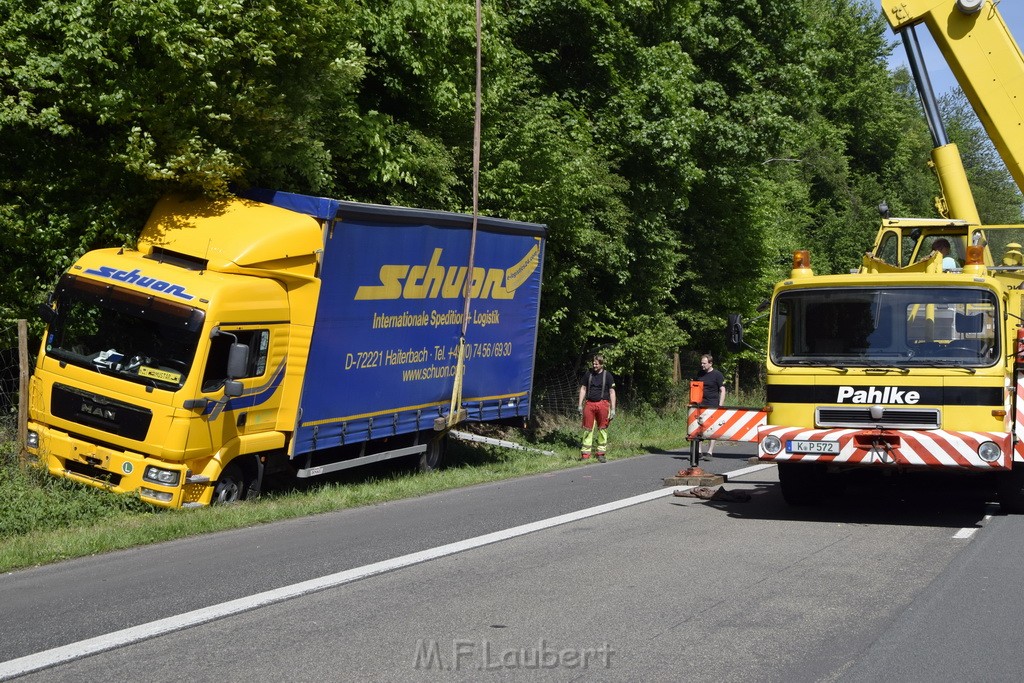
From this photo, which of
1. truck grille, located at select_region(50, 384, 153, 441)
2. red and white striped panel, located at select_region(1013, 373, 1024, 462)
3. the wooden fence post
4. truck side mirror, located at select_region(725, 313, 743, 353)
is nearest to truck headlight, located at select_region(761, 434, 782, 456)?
truck side mirror, located at select_region(725, 313, 743, 353)

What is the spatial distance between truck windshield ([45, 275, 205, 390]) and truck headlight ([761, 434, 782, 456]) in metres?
5.79

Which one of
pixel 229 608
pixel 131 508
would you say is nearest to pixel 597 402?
pixel 131 508

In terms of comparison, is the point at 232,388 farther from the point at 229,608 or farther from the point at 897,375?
the point at 897,375

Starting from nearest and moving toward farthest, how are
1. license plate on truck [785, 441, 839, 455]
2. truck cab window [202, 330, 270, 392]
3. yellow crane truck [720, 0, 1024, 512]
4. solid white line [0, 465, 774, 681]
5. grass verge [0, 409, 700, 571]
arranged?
solid white line [0, 465, 774, 681] < grass verge [0, 409, 700, 571] < yellow crane truck [720, 0, 1024, 512] < license plate on truck [785, 441, 839, 455] < truck cab window [202, 330, 270, 392]

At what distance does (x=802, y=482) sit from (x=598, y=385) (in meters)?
6.97

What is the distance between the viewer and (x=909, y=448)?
35.3 ft

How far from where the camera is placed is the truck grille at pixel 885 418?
10.9 m

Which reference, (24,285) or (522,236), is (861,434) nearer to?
(522,236)

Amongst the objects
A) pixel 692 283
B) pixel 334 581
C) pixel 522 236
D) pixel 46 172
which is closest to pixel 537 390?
pixel 522 236

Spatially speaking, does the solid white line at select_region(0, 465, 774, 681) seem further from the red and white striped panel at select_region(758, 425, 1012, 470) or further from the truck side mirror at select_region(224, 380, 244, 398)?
the truck side mirror at select_region(224, 380, 244, 398)

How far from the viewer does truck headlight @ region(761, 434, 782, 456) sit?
1127 centimetres

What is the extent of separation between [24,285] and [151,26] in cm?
336

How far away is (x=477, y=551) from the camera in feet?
30.8

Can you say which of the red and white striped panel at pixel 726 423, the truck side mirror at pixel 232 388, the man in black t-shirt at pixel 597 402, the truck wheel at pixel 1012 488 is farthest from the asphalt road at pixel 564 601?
the man in black t-shirt at pixel 597 402
